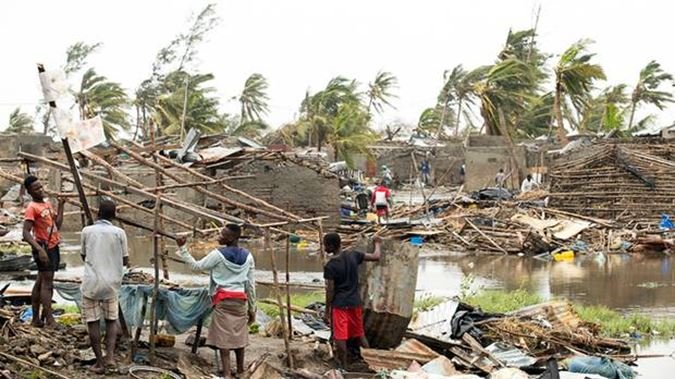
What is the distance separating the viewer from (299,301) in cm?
1295

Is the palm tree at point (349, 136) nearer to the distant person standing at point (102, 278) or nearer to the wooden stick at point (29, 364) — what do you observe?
the distant person standing at point (102, 278)

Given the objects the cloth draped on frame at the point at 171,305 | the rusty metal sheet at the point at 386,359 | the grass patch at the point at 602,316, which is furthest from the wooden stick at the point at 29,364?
the grass patch at the point at 602,316

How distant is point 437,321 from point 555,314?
1436 millimetres

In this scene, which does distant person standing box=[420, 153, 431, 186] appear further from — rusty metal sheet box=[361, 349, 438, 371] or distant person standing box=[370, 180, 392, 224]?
rusty metal sheet box=[361, 349, 438, 371]

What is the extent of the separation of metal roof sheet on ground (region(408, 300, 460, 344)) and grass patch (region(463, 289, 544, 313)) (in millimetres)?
1465

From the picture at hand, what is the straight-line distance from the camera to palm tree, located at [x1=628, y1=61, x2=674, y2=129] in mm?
49469

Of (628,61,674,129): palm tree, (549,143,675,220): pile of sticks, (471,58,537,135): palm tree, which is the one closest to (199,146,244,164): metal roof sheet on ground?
(549,143,675,220): pile of sticks

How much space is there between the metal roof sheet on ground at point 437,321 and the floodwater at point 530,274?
3288 mm

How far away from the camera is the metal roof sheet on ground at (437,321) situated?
10664 millimetres

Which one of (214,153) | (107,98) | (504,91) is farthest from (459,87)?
(214,153)

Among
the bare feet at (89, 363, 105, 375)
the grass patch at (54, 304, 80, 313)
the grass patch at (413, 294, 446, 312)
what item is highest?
the grass patch at (54, 304, 80, 313)

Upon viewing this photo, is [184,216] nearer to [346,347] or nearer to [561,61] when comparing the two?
[346,347]

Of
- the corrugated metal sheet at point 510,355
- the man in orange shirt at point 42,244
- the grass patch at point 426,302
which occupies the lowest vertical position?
the corrugated metal sheet at point 510,355

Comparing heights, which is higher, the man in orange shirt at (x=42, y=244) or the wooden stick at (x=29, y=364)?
the man in orange shirt at (x=42, y=244)
